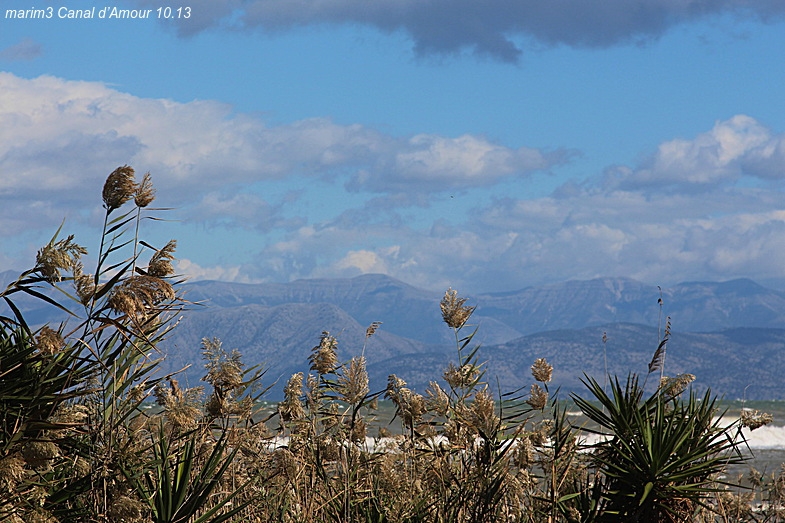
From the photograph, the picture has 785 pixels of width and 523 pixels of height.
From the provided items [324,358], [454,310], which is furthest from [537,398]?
[324,358]

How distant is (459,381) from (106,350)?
2.11m

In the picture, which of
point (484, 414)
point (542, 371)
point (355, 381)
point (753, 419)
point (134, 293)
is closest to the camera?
point (134, 293)

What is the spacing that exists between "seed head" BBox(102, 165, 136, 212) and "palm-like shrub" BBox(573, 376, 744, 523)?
10.2 ft

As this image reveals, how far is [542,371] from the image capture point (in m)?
5.27

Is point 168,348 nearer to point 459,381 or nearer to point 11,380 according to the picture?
point 11,380

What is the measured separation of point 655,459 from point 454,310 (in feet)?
5.02

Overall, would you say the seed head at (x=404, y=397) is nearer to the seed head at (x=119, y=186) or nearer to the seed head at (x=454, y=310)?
the seed head at (x=454, y=310)

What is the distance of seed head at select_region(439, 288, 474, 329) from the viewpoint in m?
5.64

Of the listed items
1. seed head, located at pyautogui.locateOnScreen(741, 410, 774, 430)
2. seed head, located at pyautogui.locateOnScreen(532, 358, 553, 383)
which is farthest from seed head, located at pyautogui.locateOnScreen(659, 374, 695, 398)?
seed head, located at pyautogui.locateOnScreen(532, 358, 553, 383)

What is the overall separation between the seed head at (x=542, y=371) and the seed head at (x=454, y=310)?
1.83 feet

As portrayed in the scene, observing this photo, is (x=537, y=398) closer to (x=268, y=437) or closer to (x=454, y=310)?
(x=454, y=310)

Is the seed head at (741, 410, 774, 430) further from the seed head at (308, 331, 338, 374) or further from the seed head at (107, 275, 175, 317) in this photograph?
the seed head at (107, 275, 175, 317)

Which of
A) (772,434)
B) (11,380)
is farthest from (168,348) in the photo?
(772,434)

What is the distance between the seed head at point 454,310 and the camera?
5637mm
